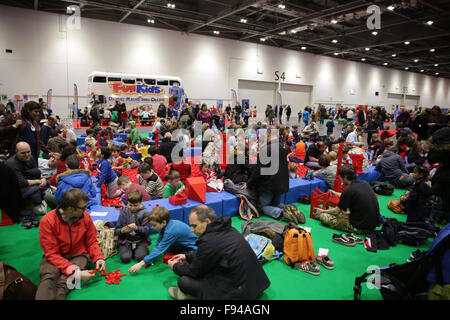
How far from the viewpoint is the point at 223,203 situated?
4910mm

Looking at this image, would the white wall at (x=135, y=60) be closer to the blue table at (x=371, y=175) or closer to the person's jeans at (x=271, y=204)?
the blue table at (x=371, y=175)

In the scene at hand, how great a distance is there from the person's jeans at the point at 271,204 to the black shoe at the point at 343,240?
1.05 metres

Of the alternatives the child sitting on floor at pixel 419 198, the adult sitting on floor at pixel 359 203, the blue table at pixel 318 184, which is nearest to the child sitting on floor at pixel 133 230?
the adult sitting on floor at pixel 359 203

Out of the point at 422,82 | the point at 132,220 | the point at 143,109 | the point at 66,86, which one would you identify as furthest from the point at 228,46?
the point at 422,82

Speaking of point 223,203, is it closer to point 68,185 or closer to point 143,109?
A: point 68,185

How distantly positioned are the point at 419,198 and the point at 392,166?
2.95 metres

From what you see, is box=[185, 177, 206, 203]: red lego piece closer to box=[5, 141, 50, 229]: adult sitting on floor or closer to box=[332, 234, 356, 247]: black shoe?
box=[332, 234, 356, 247]: black shoe

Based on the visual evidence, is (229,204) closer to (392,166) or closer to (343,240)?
(343,240)

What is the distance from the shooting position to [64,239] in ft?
9.59

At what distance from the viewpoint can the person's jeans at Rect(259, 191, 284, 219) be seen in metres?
5.05

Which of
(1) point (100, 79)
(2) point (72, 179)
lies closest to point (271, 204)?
(2) point (72, 179)

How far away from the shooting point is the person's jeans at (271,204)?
5.05 metres

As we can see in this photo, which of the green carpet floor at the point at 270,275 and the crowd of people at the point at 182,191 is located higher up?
the crowd of people at the point at 182,191
